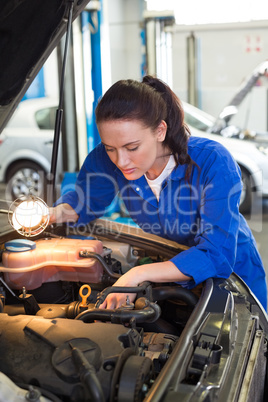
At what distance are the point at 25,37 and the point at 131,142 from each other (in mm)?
522

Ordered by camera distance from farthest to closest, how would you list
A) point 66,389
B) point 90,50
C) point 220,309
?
point 90,50 → point 220,309 → point 66,389

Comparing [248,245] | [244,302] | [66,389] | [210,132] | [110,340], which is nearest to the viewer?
[66,389]

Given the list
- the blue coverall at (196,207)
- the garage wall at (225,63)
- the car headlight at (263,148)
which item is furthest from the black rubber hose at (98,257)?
the garage wall at (225,63)

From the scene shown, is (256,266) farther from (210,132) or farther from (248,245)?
(210,132)

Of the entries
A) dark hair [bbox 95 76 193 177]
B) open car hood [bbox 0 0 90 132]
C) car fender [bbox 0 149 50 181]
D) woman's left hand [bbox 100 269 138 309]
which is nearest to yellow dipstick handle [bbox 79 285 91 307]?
woman's left hand [bbox 100 269 138 309]

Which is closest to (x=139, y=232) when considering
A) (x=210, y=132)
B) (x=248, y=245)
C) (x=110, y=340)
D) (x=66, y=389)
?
(x=248, y=245)

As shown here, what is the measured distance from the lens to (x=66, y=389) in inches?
42.7

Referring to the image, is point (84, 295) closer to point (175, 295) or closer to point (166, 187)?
point (175, 295)

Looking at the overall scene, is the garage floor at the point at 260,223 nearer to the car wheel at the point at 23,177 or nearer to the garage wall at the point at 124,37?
the car wheel at the point at 23,177

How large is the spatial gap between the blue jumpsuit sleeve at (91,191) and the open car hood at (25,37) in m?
0.45

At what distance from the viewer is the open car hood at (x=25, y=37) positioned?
154 centimetres

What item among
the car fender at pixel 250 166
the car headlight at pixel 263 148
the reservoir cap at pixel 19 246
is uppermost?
the reservoir cap at pixel 19 246

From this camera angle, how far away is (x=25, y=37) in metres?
1.62

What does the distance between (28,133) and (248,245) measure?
196 inches
